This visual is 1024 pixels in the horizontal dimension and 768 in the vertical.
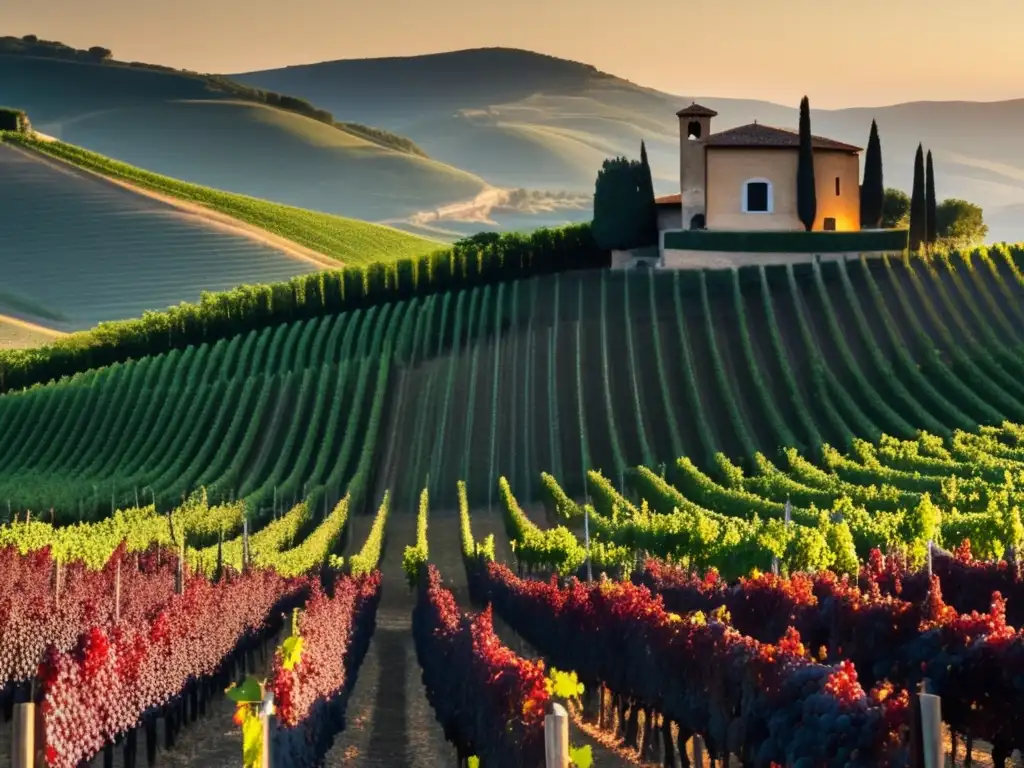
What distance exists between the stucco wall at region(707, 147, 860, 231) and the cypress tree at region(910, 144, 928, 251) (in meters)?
3.51

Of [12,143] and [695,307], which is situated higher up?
[12,143]

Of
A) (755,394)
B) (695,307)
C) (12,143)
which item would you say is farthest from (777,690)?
(12,143)

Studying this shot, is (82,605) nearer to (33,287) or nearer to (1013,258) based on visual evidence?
(1013,258)

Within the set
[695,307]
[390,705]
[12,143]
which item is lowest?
[390,705]

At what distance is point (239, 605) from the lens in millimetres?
28828

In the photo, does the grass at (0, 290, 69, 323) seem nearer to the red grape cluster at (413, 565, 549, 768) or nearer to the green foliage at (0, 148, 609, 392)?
the green foliage at (0, 148, 609, 392)

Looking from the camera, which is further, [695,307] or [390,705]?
[695,307]

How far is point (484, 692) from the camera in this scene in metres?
19.0

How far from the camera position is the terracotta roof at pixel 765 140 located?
240ft

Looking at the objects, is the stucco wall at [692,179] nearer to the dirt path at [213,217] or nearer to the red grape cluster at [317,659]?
the red grape cluster at [317,659]

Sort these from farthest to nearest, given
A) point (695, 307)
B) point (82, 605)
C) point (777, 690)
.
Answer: point (695, 307)
point (82, 605)
point (777, 690)

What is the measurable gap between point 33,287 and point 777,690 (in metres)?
129

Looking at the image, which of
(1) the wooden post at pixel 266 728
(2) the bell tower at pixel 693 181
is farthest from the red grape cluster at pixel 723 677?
(2) the bell tower at pixel 693 181

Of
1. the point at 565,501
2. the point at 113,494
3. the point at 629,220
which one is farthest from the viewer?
the point at 629,220
